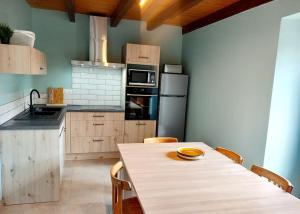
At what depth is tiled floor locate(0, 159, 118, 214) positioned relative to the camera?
2.32 m

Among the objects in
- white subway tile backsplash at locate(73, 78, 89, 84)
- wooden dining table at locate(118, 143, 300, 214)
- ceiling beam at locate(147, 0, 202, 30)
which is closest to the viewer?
wooden dining table at locate(118, 143, 300, 214)

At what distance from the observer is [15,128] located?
2213 millimetres

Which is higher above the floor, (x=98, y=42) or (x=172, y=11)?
(x=172, y=11)

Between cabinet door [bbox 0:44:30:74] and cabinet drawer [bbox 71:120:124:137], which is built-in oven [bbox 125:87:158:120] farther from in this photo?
cabinet door [bbox 0:44:30:74]

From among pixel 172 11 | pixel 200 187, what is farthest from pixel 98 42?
pixel 200 187

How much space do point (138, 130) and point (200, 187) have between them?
102 inches

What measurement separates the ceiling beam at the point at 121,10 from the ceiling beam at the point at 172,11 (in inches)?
20.8

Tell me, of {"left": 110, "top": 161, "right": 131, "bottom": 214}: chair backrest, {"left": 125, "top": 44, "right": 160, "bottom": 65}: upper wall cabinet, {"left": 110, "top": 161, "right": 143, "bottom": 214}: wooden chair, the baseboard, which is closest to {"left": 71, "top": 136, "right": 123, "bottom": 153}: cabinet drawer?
the baseboard

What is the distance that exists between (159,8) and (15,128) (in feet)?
8.31

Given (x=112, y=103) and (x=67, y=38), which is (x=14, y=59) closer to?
(x=67, y=38)

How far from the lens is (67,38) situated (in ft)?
12.8

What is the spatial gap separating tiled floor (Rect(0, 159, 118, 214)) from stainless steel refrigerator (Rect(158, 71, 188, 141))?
1.22 m

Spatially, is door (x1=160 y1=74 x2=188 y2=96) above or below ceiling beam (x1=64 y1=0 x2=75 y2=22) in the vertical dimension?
below

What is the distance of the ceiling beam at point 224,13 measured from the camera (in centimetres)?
267
